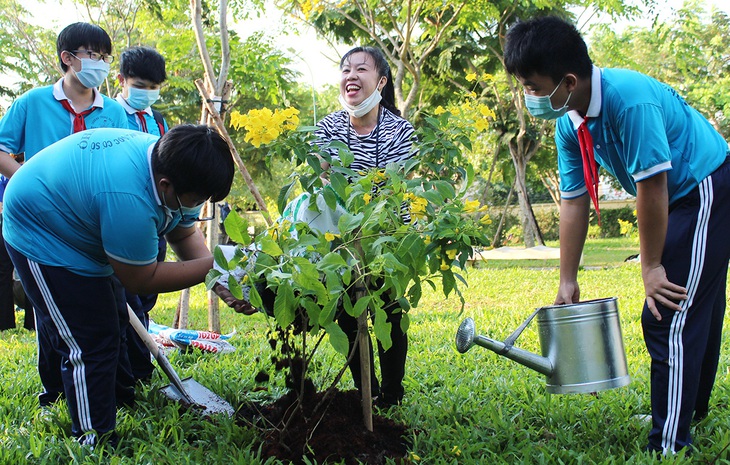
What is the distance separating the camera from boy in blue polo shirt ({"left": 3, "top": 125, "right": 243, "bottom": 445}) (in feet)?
6.98

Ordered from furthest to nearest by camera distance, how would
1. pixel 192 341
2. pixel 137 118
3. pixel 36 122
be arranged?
pixel 192 341, pixel 137 118, pixel 36 122

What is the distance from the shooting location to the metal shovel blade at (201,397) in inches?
114

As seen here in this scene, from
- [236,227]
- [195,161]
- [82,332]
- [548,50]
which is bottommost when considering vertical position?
[82,332]

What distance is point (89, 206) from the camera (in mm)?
2221

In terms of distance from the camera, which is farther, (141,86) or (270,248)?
(141,86)

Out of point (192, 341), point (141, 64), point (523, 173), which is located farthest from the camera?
point (523, 173)

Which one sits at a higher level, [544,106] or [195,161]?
[544,106]

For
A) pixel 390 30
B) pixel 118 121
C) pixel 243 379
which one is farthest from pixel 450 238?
pixel 390 30

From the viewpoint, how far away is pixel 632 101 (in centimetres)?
211

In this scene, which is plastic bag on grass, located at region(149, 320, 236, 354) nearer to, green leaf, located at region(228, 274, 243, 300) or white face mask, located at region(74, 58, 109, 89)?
white face mask, located at region(74, 58, 109, 89)

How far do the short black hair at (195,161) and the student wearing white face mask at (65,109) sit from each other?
125cm

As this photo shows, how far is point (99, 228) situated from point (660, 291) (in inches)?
75.1

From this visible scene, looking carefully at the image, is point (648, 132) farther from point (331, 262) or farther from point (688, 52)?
point (688, 52)

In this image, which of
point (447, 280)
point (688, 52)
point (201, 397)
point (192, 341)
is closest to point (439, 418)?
point (447, 280)
